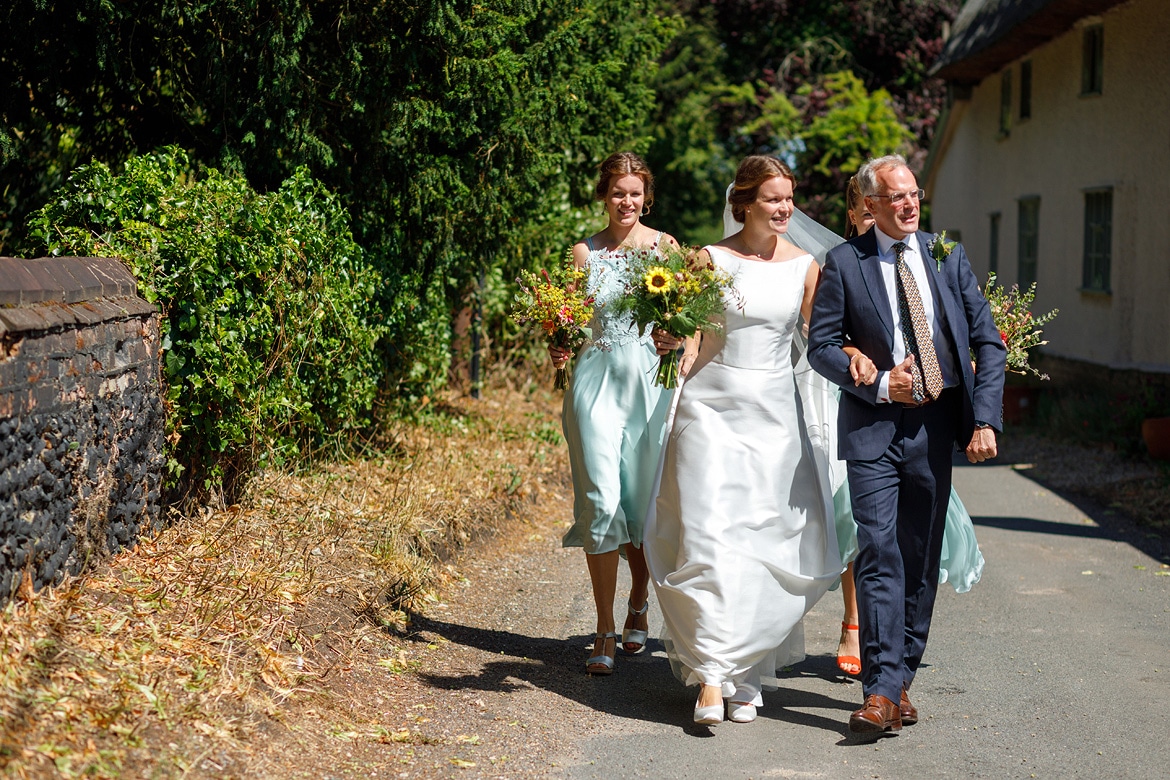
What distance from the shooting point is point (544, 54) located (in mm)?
8547

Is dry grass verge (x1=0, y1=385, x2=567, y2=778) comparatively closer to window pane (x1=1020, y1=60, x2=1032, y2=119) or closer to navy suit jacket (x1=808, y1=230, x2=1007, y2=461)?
navy suit jacket (x1=808, y1=230, x2=1007, y2=461)

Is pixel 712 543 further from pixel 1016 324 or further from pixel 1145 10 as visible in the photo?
pixel 1145 10

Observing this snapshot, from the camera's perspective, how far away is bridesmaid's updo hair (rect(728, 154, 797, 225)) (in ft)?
17.6

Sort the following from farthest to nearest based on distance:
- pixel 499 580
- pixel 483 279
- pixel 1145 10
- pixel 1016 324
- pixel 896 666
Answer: pixel 1145 10, pixel 483 279, pixel 499 580, pixel 1016 324, pixel 896 666

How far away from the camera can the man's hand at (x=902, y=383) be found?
4.99 metres

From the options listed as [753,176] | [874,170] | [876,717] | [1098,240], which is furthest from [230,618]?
[1098,240]

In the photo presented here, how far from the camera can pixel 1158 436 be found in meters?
11.8

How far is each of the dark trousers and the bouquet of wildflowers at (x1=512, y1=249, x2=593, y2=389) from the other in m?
1.56

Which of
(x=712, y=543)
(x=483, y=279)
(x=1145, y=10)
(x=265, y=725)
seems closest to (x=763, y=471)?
(x=712, y=543)

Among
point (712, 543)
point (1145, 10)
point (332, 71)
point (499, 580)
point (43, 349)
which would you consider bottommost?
point (499, 580)

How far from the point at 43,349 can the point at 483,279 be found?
732 centimetres

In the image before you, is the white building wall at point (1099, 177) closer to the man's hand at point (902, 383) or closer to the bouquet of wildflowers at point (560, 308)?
the bouquet of wildflowers at point (560, 308)

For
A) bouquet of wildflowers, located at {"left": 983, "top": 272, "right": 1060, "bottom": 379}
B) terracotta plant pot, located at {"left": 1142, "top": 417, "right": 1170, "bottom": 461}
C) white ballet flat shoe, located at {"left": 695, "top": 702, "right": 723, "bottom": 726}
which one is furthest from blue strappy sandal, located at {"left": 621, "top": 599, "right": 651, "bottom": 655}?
terracotta plant pot, located at {"left": 1142, "top": 417, "right": 1170, "bottom": 461}

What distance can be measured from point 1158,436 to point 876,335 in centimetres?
785
